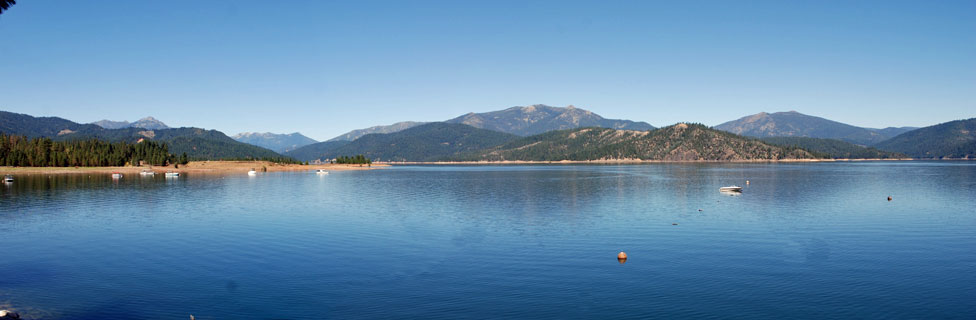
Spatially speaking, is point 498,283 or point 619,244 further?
point 619,244

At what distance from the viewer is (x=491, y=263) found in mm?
36500

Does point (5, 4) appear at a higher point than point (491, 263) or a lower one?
higher

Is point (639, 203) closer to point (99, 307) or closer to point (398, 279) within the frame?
point (398, 279)

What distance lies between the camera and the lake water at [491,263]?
87.9 feet

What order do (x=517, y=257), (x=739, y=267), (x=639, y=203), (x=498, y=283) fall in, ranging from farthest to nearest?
(x=639, y=203) → (x=517, y=257) → (x=739, y=267) → (x=498, y=283)

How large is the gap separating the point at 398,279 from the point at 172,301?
1113cm

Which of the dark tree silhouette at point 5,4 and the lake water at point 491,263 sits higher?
the dark tree silhouette at point 5,4

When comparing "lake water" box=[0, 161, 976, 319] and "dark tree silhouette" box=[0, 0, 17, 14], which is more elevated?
"dark tree silhouette" box=[0, 0, 17, 14]

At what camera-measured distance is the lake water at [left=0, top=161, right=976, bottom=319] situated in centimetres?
2680

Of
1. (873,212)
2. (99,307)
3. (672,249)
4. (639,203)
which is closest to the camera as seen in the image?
(99,307)

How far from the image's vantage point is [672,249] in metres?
42.1

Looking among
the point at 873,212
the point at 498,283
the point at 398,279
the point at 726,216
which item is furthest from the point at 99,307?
the point at 873,212

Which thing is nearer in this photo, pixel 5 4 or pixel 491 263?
pixel 5 4

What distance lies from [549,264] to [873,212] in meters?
51.1
